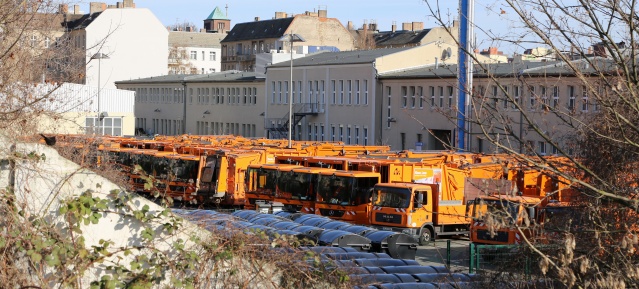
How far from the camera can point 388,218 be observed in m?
33.5

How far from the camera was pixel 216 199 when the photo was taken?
141 ft

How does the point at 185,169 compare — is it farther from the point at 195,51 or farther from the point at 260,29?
the point at 195,51

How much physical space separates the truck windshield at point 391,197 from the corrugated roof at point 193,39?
381 feet

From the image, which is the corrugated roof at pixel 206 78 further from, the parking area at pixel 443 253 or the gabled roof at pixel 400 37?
the parking area at pixel 443 253

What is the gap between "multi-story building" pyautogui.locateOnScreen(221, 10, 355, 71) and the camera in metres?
122

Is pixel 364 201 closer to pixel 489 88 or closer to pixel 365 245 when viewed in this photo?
pixel 365 245

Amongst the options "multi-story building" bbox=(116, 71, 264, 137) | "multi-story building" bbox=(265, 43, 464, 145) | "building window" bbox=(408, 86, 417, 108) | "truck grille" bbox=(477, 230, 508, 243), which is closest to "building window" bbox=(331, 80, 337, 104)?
"multi-story building" bbox=(265, 43, 464, 145)

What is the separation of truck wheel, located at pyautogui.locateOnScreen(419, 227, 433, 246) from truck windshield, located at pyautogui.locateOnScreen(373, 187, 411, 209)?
1.14m

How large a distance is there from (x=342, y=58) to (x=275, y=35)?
54.4m

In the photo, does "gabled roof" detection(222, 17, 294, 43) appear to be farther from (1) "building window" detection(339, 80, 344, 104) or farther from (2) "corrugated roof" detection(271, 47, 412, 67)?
A: (1) "building window" detection(339, 80, 344, 104)

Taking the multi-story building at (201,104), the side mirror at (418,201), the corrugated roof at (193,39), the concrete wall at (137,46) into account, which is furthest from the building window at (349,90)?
the corrugated roof at (193,39)

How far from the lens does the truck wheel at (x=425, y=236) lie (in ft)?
110

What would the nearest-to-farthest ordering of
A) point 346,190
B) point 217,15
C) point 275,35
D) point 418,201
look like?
point 418,201 → point 346,190 → point 275,35 → point 217,15

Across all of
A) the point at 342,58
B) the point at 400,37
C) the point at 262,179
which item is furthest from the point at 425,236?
the point at 400,37
